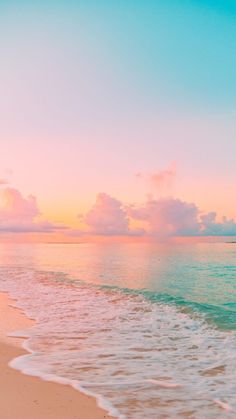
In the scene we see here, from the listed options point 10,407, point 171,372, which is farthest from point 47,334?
point 10,407

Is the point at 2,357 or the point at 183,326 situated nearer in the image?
the point at 2,357

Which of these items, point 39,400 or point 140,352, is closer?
point 39,400

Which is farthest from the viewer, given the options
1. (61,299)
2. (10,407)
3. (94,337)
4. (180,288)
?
(180,288)

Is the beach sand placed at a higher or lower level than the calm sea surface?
higher

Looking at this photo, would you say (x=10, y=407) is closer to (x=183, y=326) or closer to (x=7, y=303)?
(x=183, y=326)

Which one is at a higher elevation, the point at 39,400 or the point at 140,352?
the point at 39,400

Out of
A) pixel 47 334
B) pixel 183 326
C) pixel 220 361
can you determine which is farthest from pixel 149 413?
pixel 183 326

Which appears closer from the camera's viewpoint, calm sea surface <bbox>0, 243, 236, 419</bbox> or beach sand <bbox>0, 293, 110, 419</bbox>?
beach sand <bbox>0, 293, 110, 419</bbox>

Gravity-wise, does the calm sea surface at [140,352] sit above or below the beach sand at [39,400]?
below

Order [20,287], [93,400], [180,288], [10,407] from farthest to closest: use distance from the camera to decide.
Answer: [180,288] < [20,287] < [93,400] < [10,407]

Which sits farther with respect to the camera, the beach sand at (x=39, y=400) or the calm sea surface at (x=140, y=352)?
the calm sea surface at (x=140, y=352)

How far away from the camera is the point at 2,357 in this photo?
27.9ft

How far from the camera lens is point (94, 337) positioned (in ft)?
35.2

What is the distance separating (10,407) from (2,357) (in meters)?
2.79
